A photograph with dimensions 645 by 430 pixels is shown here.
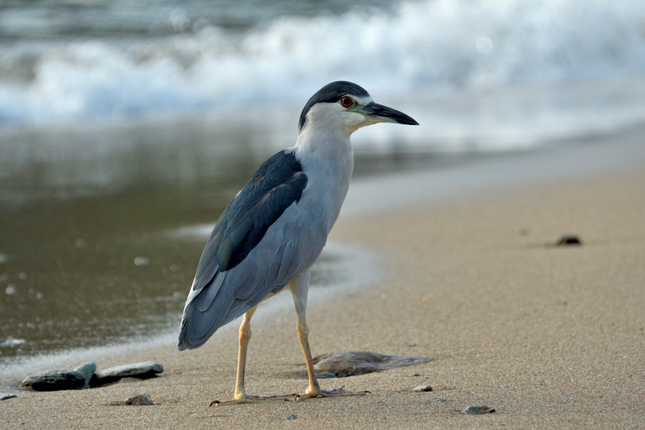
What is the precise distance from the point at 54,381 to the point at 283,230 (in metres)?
1.34

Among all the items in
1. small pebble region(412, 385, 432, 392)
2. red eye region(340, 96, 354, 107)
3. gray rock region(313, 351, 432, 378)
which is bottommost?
gray rock region(313, 351, 432, 378)

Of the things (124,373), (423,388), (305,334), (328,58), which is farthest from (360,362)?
(328,58)

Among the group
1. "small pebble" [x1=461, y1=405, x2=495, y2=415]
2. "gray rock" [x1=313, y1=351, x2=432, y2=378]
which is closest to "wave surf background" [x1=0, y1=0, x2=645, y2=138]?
"gray rock" [x1=313, y1=351, x2=432, y2=378]

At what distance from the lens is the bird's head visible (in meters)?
3.38

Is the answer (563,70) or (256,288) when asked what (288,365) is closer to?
(256,288)

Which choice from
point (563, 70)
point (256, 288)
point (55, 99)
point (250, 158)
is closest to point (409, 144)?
point (250, 158)

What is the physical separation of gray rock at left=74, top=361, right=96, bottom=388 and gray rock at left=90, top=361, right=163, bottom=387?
0.10 ft

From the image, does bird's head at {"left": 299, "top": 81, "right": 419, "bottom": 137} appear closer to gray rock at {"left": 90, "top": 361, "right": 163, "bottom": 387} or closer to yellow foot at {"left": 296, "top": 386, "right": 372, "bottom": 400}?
yellow foot at {"left": 296, "top": 386, "right": 372, "bottom": 400}

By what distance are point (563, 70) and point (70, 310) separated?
62.6 ft

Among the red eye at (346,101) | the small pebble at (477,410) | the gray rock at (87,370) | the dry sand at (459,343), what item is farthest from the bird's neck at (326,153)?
the gray rock at (87,370)

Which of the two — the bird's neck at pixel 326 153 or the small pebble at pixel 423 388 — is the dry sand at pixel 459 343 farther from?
the bird's neck at pixel 326 153

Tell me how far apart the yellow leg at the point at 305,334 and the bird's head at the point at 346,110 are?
0.73 metres

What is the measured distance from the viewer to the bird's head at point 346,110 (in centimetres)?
338

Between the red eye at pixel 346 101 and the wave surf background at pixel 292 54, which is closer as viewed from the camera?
the red eye at pixel 346 101
